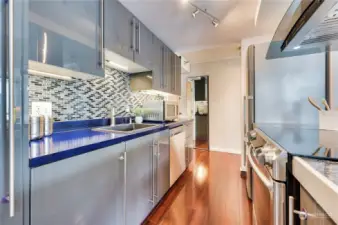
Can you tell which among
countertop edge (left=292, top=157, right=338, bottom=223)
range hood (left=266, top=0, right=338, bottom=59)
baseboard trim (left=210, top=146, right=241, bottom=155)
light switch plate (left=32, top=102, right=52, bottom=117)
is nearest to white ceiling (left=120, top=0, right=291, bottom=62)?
range hood (left=266, top=0, right=338, bottom=59)

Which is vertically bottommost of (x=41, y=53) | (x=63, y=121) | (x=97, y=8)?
(x=63, y=121)

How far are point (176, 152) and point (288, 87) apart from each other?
152 cm

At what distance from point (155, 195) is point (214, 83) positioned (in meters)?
3.54

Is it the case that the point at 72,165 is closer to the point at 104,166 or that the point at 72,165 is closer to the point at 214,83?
the point at 104,166

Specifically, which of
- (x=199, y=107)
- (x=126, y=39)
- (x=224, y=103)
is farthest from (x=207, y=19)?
(x=199, y=107)

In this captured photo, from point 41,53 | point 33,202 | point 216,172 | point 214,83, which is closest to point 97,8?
point 41,53

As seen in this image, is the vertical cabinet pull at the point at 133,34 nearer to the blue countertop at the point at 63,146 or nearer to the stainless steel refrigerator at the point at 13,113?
the blue countertop at the point at 63,146

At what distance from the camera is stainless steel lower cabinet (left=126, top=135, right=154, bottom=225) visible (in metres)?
1.31

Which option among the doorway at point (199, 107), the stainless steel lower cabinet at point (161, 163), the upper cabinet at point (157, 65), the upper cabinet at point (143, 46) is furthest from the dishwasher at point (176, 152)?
the doorway at point (199, 107)

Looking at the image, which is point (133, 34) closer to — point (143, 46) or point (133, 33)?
point (133, 33)

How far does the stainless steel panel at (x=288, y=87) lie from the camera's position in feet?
5.34

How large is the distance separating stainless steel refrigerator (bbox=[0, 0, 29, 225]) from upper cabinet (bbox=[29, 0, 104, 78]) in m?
0.38

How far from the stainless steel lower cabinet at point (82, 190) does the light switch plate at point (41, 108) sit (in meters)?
0.66

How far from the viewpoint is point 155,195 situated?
173 centimetres
